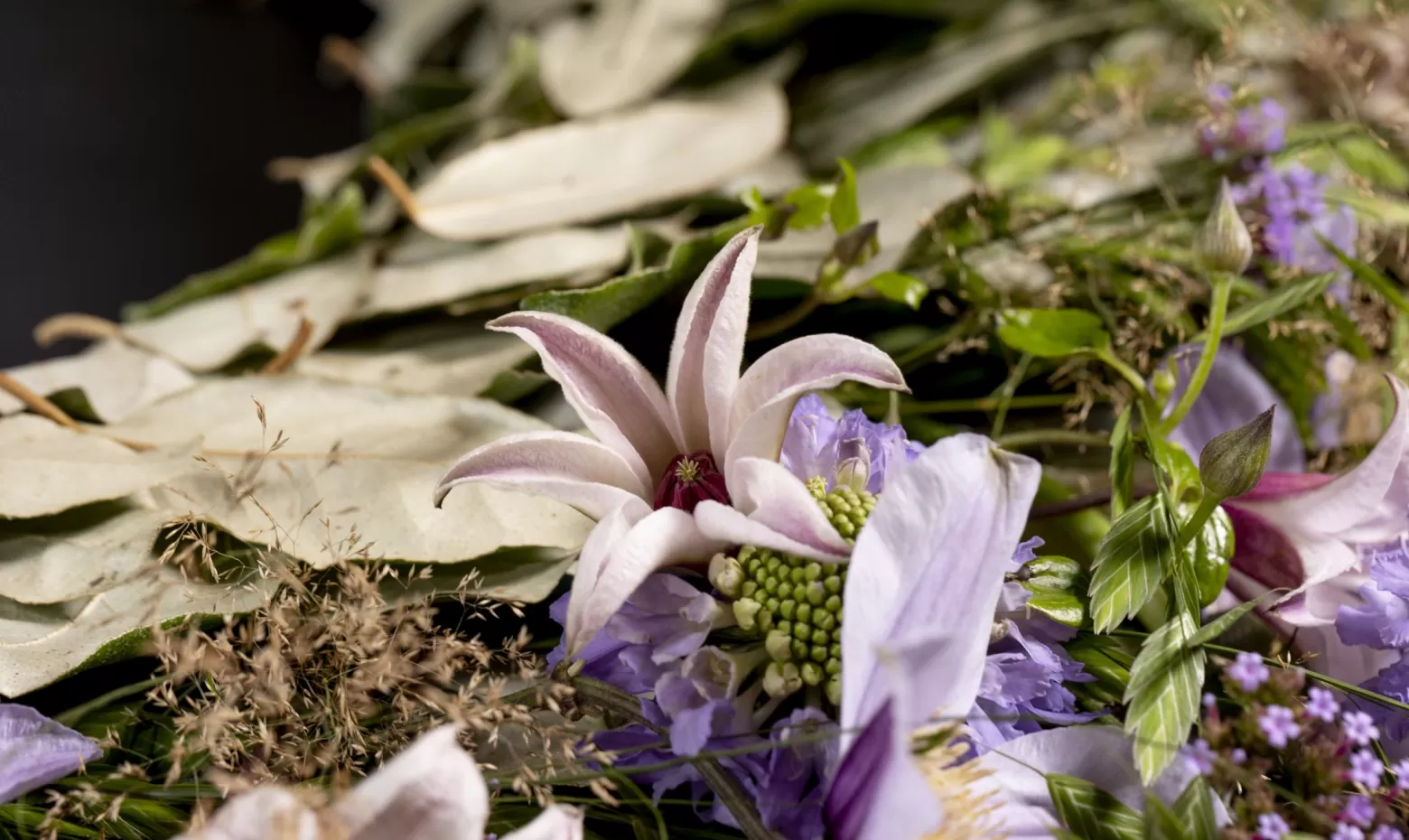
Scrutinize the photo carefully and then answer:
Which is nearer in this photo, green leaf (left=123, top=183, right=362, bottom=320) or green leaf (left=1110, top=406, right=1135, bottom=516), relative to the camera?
green leaf (left=1110, top=406, right=1135, bottom=516)

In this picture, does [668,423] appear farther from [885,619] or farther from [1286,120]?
[1286,120]

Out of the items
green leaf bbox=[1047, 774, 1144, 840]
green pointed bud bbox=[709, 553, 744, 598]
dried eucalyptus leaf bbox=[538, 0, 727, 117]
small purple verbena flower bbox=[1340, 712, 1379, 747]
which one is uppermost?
dried eucalyptus leaf bbox=[538, 0, 727, 117]

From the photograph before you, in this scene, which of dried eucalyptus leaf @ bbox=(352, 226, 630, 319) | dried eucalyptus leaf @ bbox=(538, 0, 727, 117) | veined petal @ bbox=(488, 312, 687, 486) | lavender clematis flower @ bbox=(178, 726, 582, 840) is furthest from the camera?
dried eucalyptus leaf @ bbox=(538, 0, 727, 117)

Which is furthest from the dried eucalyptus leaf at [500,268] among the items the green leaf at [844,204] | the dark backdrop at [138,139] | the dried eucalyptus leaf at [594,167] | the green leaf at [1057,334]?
the dark backdrop at [138,139]

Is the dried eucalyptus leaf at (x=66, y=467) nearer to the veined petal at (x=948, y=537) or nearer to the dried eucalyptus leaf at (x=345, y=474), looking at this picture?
the dried eucalyptus leaf at (x=345, y=474)

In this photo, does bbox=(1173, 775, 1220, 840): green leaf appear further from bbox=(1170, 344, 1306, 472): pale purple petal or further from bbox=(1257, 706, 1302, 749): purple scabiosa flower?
bbox=(1170, 344, 1306, 472): pale purple petal

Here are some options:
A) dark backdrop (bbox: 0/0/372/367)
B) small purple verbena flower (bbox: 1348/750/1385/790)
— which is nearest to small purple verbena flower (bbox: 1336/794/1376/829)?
small purple verbena flower (bbox: 1348/750/1385/790)

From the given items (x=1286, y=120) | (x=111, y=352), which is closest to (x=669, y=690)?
(x=111, y=352)

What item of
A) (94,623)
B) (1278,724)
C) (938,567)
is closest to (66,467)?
(94,623)
